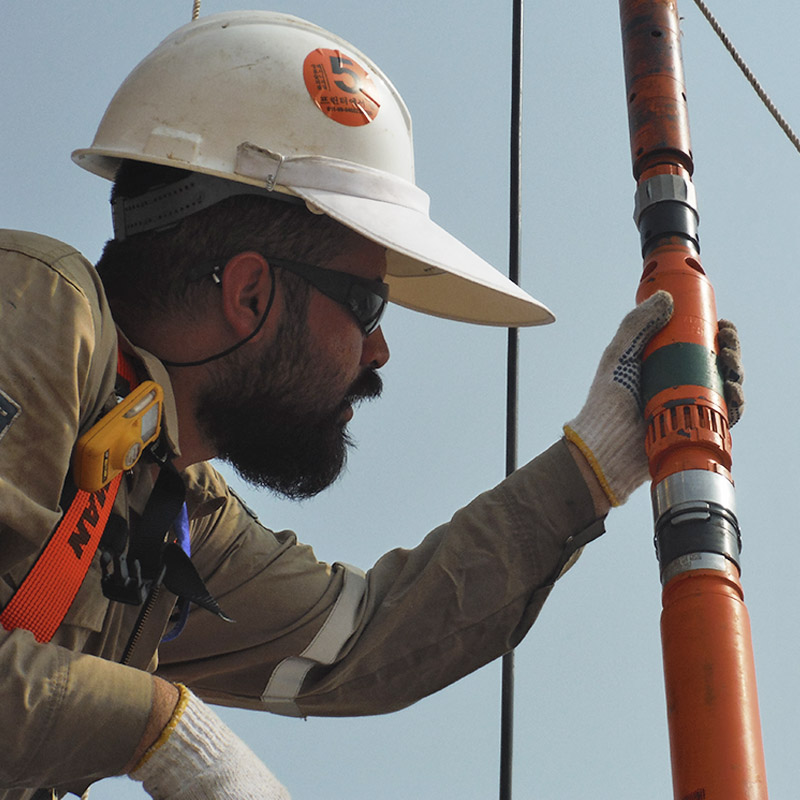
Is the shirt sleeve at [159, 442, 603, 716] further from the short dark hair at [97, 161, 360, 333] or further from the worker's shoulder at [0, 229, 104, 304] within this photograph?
the worker's shoulder at [0, 229, 104, 304]

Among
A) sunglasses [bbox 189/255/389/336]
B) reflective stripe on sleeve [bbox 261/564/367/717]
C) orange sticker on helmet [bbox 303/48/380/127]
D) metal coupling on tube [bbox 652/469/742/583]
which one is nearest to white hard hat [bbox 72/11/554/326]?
orange sticker on helmet [bbox 303/48/380/127]

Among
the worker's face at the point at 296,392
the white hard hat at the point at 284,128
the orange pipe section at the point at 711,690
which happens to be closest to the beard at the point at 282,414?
the worker's face at the point at 296,392

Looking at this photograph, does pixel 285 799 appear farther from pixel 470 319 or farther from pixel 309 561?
pixel 470 319

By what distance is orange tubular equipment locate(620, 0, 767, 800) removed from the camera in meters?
2.99

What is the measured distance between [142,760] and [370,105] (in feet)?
6.89

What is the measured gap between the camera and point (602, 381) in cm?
389

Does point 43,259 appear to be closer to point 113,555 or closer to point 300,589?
point 113,555

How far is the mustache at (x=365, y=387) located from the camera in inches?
164

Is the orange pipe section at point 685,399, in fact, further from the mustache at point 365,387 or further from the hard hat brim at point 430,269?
the mustache at point 365,387

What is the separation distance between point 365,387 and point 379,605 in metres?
0.73

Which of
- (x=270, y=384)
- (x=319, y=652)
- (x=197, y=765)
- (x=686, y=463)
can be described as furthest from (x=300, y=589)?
(x=686, y=463)

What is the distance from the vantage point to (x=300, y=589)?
14.3 ft

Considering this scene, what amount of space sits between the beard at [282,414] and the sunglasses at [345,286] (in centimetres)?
15

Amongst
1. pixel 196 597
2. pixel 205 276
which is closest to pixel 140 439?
pixel 196 597
